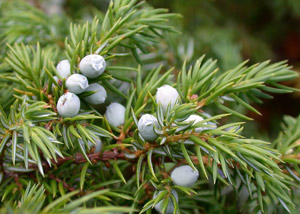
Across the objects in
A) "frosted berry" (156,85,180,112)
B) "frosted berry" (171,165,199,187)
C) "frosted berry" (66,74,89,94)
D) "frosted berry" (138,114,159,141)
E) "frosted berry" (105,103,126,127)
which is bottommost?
"frosted berry" (171,165,199,187)

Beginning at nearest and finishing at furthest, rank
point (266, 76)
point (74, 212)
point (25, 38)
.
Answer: point (74, 212)
point (266, 76)
point (25, 38)

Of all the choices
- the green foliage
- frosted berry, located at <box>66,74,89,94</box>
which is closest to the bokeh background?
the green foliage

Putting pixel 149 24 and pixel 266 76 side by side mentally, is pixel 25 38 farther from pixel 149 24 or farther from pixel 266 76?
pixel 266 76

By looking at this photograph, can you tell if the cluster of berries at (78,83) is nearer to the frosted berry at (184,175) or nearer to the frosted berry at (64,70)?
the frosted berry at (64,70)

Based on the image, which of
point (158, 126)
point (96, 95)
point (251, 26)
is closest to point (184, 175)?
point (158, 126)

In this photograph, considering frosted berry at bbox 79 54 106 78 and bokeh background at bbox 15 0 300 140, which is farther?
bokeh background at bbox 15 0 300 140

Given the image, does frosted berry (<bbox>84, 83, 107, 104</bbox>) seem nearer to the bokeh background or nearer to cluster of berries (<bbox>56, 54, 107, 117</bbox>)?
cluster of berries (<bbox>56, 54, 107, 117</bbox>)

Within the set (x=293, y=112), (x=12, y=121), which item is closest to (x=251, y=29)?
(x=293, y=112)
